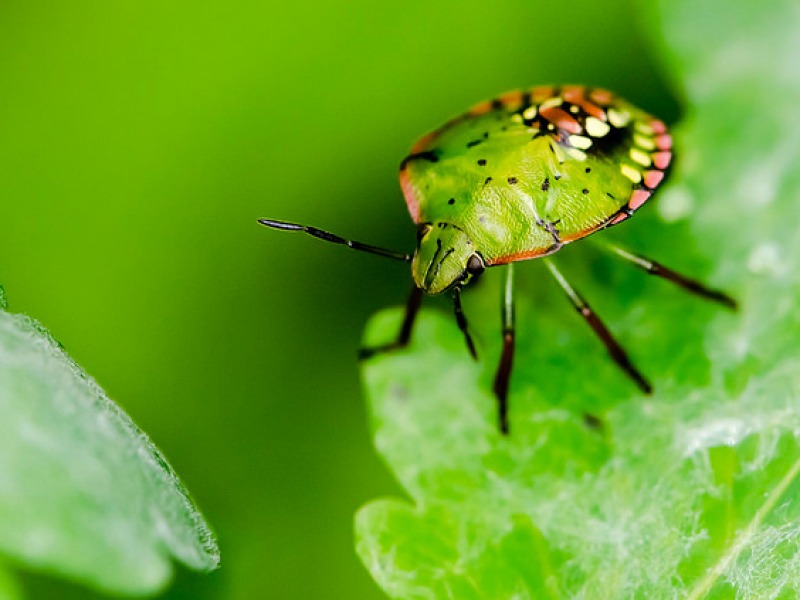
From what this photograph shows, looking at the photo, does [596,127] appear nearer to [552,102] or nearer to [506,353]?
[552,102]

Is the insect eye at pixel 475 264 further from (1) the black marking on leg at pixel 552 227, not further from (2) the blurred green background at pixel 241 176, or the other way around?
(2) the blurred green background at pixel 241 176

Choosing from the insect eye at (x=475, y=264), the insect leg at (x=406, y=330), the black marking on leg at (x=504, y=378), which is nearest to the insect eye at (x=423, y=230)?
the insect eye at (x=475, y=264)

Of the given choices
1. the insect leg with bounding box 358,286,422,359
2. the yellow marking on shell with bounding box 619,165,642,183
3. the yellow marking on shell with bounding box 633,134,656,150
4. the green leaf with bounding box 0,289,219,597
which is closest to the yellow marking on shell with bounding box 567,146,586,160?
the yellow marking on shell with bounding box 619,165,642,183

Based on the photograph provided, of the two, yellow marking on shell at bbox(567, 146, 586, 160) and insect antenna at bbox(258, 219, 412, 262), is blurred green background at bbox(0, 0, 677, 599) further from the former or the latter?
yellow marking on shell at bbox(567, 146, 586, 160)

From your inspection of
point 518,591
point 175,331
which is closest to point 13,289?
point 175,331

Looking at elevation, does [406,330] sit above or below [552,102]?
below

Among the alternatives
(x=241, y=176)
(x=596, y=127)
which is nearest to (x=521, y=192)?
(x=596, y=127)

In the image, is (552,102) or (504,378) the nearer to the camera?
(504,378)
